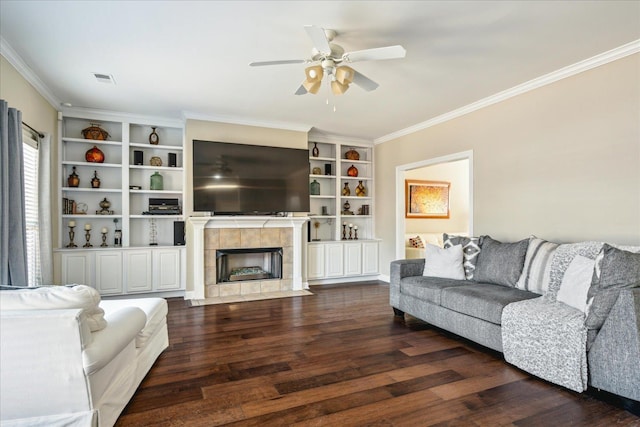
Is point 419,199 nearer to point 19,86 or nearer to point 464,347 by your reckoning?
point 464,347

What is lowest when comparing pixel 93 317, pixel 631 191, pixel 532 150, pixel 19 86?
pixel 93 317

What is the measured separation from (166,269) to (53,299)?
11.2 feet

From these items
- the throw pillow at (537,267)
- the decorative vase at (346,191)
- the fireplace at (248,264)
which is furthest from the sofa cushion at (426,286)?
the decorative vase at (346,191)

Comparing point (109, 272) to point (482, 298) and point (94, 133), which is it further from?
point (482, 298)

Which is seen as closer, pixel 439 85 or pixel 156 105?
pixel 439 85

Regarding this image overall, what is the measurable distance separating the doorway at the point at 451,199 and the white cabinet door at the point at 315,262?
134 cm

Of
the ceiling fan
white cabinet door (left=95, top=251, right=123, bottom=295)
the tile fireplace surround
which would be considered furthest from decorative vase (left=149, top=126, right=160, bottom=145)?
the ceiling fan

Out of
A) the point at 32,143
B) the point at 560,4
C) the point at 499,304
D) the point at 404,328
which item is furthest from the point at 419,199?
the point at 32,143

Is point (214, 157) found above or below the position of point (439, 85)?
below

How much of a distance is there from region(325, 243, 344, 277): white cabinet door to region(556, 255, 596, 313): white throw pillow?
3.76 m

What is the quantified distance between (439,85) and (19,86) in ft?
14.2

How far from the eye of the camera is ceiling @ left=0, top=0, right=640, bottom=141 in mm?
2455

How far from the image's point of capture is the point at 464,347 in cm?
314

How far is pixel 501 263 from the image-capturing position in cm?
350
